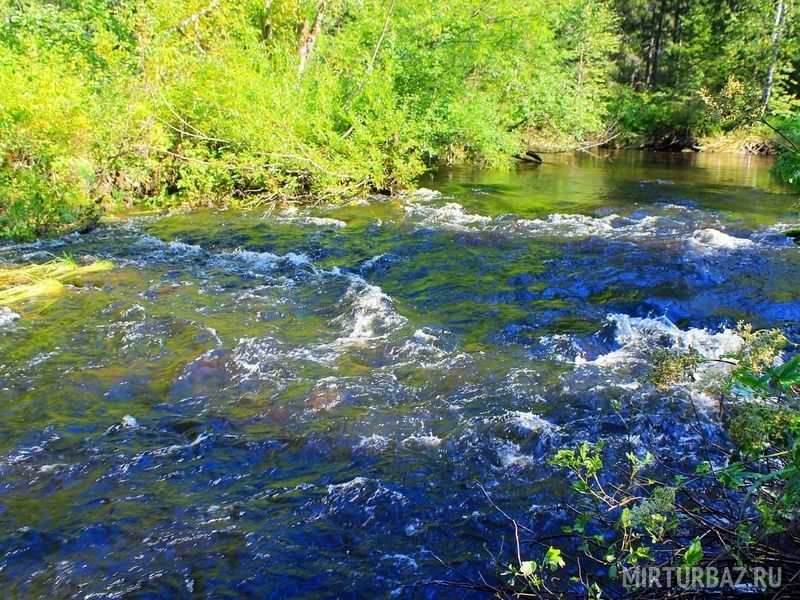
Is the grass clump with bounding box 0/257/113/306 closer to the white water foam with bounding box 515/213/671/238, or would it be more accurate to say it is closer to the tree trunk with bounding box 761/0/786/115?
the white water foam with bounding box 515/213/671/238

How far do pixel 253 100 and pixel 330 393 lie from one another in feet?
34.7

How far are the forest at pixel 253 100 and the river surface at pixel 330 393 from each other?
7.62 feet

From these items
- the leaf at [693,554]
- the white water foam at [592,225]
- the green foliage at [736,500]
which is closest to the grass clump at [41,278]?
the green foliage at [736,500]

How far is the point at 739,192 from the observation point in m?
16.9

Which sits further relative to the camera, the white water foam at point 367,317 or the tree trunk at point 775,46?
the tree trunk at point 775,46

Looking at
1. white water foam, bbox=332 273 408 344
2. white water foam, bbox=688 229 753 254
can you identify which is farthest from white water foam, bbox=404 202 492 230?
white water foam, bbox=332 273 408 344

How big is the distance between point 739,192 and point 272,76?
1335 centimetres

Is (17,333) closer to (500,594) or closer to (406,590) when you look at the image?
(406,590)

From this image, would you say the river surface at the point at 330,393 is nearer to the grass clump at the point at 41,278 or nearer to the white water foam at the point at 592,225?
the white water foam at the point at 592,225

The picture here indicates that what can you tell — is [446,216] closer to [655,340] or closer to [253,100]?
[253,100]

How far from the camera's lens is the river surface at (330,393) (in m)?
3.70

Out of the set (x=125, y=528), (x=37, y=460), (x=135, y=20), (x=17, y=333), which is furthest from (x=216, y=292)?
(x=135, y=20)

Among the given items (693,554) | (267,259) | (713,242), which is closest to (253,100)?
(267,259)

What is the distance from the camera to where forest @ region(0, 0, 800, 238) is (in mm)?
12078
